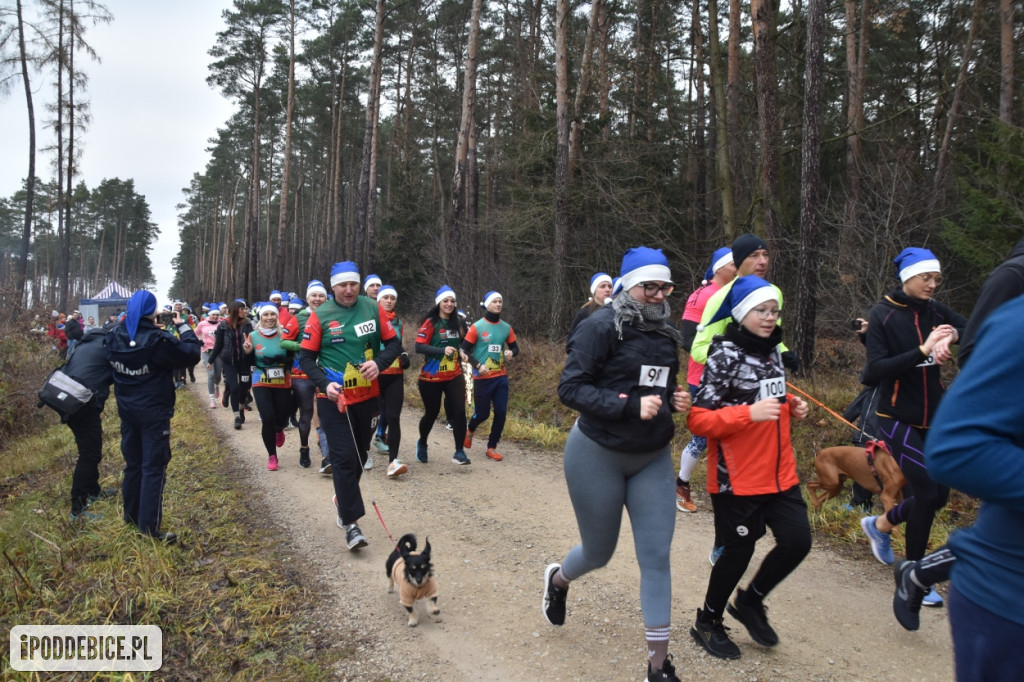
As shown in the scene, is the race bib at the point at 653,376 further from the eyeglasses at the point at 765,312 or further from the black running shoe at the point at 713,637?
the black running shoe at the point at 713,637

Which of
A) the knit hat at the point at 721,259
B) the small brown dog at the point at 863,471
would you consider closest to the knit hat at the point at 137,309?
the knit hat at the point at 721,259

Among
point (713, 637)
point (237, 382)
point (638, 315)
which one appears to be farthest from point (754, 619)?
point (237, 382)

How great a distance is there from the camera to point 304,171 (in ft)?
177

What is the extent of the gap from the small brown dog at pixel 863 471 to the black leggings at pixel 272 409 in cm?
658

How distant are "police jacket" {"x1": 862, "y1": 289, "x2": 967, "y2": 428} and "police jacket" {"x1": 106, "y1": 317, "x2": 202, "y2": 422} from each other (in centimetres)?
527

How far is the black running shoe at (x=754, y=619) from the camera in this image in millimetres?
3703

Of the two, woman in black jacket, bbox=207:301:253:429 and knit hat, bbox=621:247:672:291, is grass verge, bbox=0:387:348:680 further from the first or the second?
woman in black jacket, bbox=207:301:253:429

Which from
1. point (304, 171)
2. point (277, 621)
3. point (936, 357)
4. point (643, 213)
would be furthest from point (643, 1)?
point (304, 171)

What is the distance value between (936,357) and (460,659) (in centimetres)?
339

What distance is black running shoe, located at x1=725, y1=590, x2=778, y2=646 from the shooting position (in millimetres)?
3703

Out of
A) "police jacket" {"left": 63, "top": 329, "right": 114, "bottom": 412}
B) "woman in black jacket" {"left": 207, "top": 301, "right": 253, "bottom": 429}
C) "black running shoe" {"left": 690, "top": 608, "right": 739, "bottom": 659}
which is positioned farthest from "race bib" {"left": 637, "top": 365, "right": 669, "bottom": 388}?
"woman in black jacket" {"left": 207, "top": 301, "right": 253, "bottom": 429}

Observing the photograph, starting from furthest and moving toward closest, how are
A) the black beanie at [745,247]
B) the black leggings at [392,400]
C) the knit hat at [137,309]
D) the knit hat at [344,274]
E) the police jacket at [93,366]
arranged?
the black leggings at [392,400]
the police jacket at [93,366]
the knit hat at [344,274]
the knit hat at [137,309]
the black beanie at [745,247]

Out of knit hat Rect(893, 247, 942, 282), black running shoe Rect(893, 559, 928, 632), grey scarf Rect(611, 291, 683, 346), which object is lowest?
black running shoe Rect(893, 559, 928, 632)

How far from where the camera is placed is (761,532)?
3.51 meters
